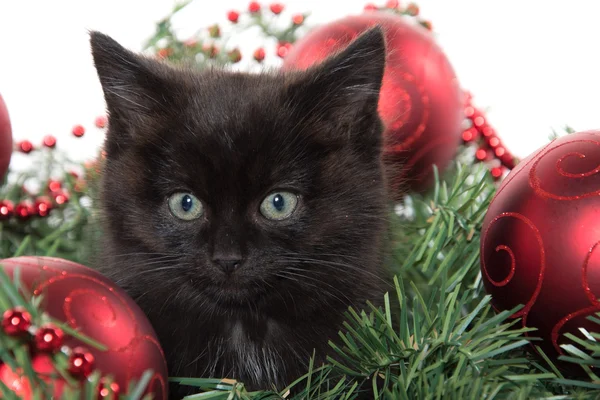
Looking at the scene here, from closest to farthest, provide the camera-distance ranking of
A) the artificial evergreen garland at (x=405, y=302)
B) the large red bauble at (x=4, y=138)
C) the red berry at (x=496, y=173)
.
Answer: the artificial evergreen garland at (x=405, y=302) → the large red bauble at (x=4, y=138) → the red berry at (x=496, y=173)

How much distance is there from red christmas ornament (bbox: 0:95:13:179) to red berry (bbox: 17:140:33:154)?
6.0 inches

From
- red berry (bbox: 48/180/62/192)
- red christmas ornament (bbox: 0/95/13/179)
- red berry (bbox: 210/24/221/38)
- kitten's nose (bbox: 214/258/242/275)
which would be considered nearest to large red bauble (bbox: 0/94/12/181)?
red christmas ornament (bbox: 0/95/13/179)

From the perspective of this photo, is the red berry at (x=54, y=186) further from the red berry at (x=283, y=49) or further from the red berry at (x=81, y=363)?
the red berry at (x=81, y=363)

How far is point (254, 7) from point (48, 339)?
1.00 metres

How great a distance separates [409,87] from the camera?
4.31ft

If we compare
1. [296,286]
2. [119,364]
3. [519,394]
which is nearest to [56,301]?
[119,364]

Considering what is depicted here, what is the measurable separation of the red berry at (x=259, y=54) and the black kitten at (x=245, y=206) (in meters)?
0.46

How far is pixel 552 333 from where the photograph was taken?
0.90 m

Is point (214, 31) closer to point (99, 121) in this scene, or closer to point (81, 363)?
point (99, 121)

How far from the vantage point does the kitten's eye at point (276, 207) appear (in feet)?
3.05

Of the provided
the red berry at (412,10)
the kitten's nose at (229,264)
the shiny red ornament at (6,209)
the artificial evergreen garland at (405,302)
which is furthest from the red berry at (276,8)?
the kitten's nose at (229,264)

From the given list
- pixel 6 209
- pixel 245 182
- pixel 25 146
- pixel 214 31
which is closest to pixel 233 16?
pixel 214 31

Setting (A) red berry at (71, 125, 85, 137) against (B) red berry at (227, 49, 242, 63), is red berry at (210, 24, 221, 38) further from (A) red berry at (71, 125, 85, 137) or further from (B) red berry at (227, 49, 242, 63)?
(A) red berry at (71, 125, 85, 137)

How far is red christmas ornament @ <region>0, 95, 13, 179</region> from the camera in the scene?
122 cm
